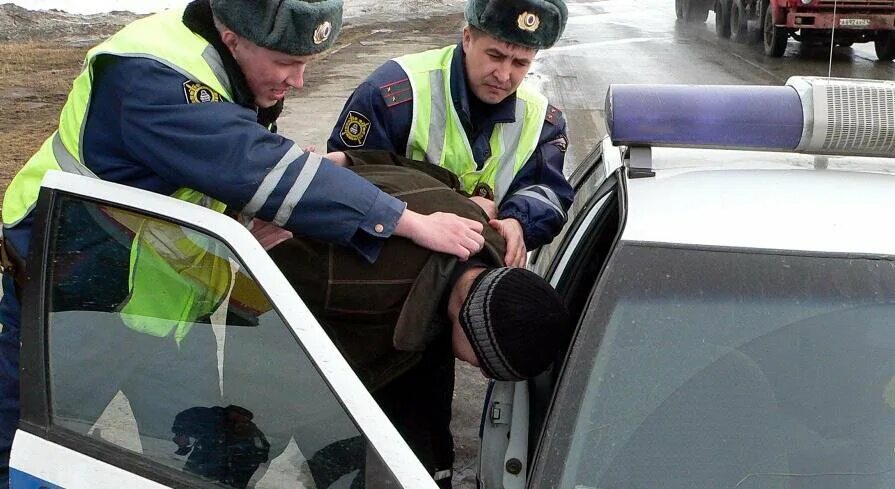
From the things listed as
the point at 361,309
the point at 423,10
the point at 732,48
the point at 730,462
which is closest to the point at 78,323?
the point at 361,309

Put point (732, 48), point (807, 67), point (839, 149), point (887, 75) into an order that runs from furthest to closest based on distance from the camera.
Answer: point (732, 48), point (807, 67), point (887, 75), point (839, 149)

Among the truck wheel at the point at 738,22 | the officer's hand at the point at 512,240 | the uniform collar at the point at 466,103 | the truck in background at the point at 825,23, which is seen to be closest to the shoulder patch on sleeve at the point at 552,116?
Result: the uniform collar at the point at 466,103

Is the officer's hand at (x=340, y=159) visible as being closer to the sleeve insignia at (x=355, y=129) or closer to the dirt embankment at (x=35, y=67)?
the sleeve insignia at (x=355, y=129)

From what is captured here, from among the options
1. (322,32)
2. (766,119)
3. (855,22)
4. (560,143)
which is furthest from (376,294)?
(855,22)

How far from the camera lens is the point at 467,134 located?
2.69 metres

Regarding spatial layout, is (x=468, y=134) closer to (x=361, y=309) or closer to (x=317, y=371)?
(x=361, y=309)

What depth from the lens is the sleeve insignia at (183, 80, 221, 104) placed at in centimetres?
187

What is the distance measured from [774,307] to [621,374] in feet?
1.04

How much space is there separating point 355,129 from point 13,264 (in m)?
0.95

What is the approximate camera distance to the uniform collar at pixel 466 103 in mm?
2672

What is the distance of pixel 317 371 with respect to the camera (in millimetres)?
1579

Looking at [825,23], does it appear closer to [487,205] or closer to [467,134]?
[467,134]

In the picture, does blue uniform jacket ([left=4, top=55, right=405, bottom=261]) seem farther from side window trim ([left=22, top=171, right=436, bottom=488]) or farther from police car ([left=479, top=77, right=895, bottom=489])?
police car ([left=479, top=77, right=895, bottom=489])

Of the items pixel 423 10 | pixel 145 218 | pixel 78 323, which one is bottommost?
pixel 423 10
